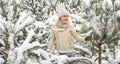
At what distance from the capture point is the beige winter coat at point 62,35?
590 cm

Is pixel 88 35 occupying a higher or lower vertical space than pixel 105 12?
lower

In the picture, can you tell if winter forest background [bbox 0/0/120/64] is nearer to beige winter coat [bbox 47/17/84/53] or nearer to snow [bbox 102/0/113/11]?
snow [bbox 102/0/113/11]

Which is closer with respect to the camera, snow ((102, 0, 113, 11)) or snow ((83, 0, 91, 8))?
snow ((102, 0, 113, 11))

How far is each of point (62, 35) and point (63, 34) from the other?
28 mm

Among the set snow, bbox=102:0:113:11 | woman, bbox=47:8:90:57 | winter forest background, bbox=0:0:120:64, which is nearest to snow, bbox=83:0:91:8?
winter forest background, bbox=0:0:120:64

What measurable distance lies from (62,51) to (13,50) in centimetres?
342

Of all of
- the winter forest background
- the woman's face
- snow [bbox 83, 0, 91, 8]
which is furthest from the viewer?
the woman's face

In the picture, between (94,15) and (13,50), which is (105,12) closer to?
(94,15)

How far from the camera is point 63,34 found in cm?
608

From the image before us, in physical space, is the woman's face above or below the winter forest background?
above

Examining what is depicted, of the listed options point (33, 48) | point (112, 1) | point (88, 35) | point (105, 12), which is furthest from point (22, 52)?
point (112, 1)

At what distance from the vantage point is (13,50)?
272cm

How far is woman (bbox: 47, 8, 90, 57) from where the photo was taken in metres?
5.82

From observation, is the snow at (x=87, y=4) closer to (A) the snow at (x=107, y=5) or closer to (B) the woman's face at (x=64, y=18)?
(A) the snow at (x=107, y=5)
